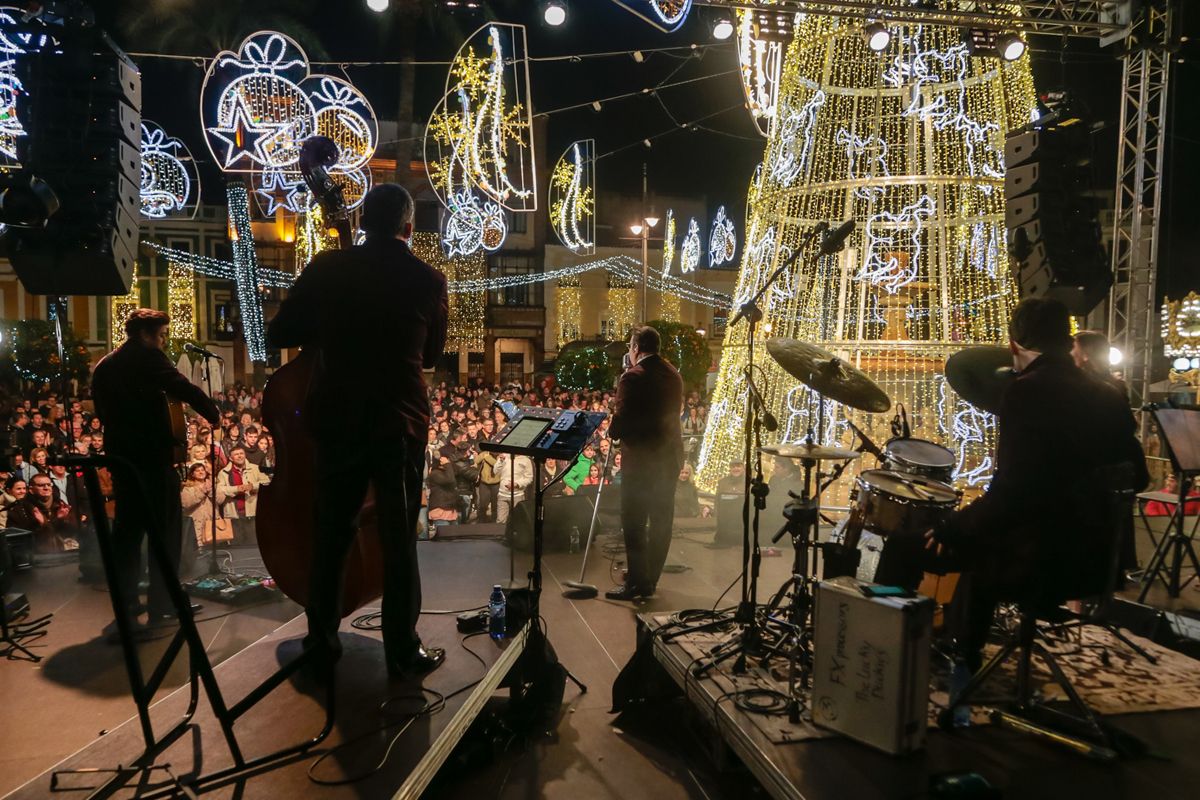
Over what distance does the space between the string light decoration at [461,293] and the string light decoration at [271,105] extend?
17.2m

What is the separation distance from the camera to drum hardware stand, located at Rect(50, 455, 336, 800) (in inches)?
68.7

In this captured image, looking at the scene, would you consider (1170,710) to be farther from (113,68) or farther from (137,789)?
(113,68)

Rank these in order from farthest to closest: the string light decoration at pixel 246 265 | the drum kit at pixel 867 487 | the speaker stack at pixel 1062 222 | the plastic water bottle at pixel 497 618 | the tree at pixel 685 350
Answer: the string light decoration at pixel 246 265
the tree at pixel 685 350
the speaker stack at pixel 1062 222
the plastic water bottle at pixel 497 618
the drum kit at pixel 867 487

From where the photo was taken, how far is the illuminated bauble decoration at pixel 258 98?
834 centimetres

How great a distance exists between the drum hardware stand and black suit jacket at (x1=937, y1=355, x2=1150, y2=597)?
7.88 ft

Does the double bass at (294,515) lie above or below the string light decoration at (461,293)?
below

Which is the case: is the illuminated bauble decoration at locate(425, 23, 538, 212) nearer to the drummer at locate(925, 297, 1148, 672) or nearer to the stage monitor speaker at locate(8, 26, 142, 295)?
the stage monitor speaker at locate(8, 26, 142, 295)

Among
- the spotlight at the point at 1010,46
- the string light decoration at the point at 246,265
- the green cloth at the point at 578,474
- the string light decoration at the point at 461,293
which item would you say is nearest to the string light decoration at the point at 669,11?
the spotlight at the point at 1010,46

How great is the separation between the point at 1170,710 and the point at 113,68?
619 centimetres

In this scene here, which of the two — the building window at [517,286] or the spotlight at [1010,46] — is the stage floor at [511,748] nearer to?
the spotlight at [1010,46]

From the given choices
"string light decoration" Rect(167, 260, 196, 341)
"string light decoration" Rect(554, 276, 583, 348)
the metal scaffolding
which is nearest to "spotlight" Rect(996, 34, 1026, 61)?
the metal scaffolding

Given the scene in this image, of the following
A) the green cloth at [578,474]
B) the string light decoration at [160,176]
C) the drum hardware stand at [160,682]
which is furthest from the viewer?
the string light decoration at [160,176]

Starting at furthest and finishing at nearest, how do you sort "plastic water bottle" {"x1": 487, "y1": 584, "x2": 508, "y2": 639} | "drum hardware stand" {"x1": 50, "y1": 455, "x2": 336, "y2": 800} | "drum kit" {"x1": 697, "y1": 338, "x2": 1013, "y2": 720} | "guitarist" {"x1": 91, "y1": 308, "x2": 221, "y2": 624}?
"guitarist" {"x1": 91, "y1": 308, "x2": 221, "y2": 624}
"plastic water bottle" {"x1": 487, "y1": 584, "x2": 508, "y2": 639}
"drum kit" {"x1": 697, "y1": 338, "x2": 1013, "y2": 720}
"drum hardware stand" {"x1": 50, "y1": 455, "x2": 336, "y2": 800}

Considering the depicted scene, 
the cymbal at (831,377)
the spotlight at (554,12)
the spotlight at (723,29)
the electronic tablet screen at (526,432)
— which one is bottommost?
the electronic tablet screen at (526,432)
